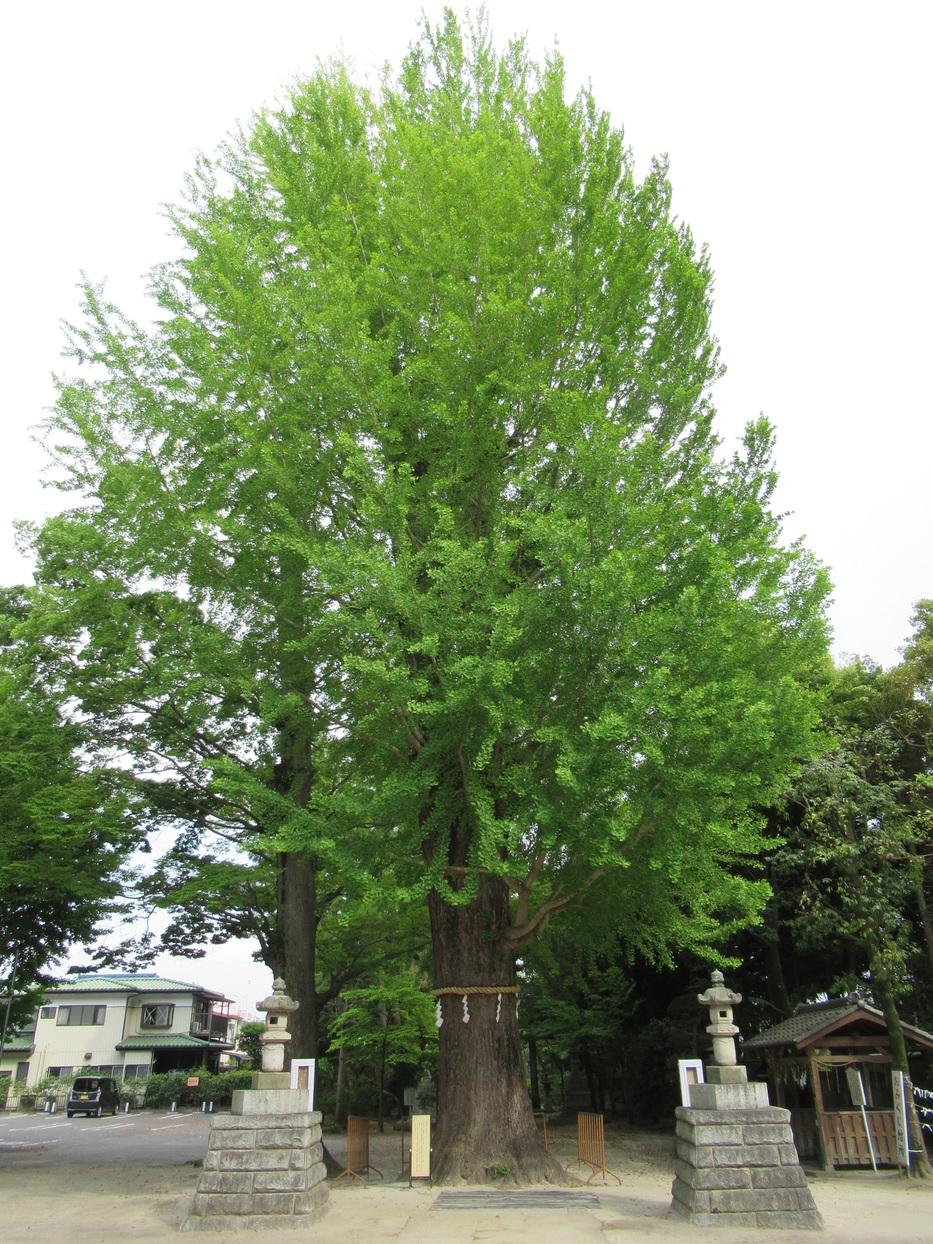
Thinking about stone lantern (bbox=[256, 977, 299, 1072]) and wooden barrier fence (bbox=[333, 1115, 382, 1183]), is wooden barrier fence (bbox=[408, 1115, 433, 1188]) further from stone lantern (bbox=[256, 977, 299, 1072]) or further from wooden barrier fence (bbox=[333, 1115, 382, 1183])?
wooden barrier fence (bbox=[333, 1115, 382, 1183])

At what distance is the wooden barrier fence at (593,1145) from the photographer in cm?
1065

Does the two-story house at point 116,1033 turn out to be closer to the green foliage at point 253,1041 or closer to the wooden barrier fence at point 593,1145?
the green foliage at point 253,1041

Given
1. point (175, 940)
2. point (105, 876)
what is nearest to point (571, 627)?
point (105, 876)

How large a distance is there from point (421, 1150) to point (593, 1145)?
3.45m

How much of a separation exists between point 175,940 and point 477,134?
13.4m

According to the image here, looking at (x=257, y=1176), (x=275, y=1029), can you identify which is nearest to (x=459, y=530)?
(x=275, y=1029)

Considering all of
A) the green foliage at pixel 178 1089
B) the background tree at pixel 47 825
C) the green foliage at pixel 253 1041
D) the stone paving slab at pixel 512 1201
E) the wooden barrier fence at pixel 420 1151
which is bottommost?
the green foliage at pixel 178 1089

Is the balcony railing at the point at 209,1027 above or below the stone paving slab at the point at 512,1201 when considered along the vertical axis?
below

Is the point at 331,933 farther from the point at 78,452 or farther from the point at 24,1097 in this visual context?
the point at 24,1097

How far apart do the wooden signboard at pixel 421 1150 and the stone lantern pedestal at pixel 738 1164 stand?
2788mm

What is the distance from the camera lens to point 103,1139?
2042cm

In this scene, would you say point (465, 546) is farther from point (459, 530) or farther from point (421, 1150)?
Answer: point (421, 1150)

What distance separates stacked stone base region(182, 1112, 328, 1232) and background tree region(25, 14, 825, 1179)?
1.97m

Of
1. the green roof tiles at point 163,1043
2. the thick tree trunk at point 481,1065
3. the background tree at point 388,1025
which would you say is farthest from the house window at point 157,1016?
the thick tree trunk at point 481,1065
